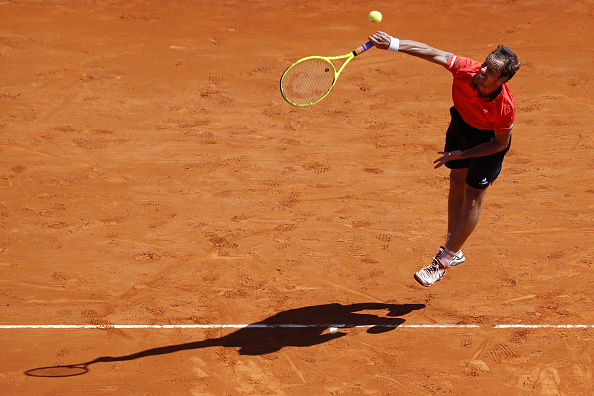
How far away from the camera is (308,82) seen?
267 inches

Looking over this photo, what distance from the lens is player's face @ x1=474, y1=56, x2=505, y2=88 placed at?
552 centimetres

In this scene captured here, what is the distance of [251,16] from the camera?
13102 mm

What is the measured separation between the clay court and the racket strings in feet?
5.11

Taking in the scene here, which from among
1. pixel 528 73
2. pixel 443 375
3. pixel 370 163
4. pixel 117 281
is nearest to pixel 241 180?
pixel 370 163

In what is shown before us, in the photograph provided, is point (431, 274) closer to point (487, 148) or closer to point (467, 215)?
point (467, 215)

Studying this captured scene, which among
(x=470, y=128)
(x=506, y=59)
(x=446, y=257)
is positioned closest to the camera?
(x=506, y=59)

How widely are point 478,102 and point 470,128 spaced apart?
1.58 ft

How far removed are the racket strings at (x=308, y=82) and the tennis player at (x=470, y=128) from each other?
990 mm

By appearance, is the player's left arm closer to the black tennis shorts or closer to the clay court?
the black tennis shorts

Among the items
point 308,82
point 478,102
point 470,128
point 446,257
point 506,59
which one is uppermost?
point 506,59

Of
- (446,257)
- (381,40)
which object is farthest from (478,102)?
(446,257)

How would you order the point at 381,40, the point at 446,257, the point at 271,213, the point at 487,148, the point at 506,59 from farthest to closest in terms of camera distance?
1. the point at 271,213
2. the point at 446,257
3. the point at 487,148
4. the point at 381,40
5. the point at 506,59

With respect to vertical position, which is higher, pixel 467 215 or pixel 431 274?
pixel 467 215

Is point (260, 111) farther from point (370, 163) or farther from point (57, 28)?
point (57, 28)
